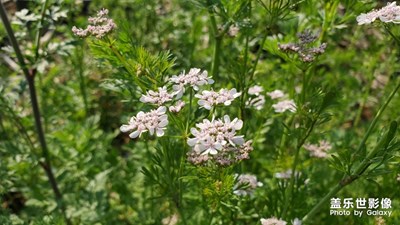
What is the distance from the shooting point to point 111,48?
1.86 metres

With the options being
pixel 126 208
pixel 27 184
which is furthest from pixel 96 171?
pixel 27 184

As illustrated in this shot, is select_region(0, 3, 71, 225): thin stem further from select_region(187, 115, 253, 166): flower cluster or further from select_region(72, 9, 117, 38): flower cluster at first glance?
select_region(187, 115, 253, 166): flower cluster

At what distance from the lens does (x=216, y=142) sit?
1.63 m

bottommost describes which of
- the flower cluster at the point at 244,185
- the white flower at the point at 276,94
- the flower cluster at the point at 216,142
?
the flower cluster at the point at 244,185

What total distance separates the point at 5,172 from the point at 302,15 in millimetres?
2011

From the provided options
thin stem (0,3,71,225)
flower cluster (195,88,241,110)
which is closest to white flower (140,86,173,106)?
flower cluster (195,88,241,110)

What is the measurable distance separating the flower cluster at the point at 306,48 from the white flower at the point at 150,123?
0.72 meters

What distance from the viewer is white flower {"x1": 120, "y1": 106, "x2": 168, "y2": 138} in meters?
1.70

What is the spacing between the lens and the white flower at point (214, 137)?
64.4 inches

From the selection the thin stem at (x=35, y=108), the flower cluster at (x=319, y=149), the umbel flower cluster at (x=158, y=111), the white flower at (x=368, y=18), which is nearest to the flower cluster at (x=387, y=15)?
the white flower at (x=368, y=18)

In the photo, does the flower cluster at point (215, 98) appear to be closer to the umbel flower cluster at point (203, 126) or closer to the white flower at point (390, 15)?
the umbel flower cluster at point (203, 126)

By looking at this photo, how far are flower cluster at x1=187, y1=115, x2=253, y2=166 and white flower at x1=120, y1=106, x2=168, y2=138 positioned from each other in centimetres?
12

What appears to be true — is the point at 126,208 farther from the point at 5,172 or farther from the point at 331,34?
the point at 331,34

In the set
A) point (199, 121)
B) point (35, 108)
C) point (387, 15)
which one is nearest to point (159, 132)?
point (199, 121)
